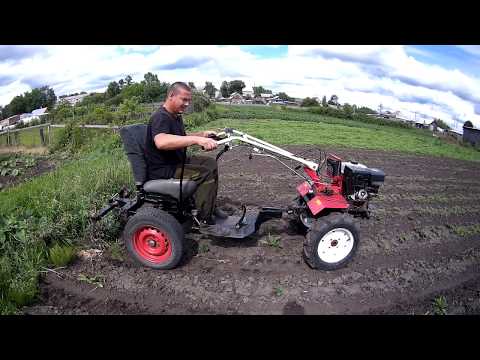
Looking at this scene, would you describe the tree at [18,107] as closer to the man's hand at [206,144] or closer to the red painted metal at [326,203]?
the man's hand at [206,144]

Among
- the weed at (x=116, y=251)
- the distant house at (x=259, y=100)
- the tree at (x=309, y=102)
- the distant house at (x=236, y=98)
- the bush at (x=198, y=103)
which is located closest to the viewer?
the weed at (x=116, y=251)

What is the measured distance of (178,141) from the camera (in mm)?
3342

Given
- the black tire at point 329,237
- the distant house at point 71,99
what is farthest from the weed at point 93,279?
the distant house at point 71,99

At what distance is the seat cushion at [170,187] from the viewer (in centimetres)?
360

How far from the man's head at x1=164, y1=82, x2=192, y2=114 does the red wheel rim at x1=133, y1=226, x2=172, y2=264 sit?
4.37 ft

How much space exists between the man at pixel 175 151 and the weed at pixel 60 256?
4.12ft

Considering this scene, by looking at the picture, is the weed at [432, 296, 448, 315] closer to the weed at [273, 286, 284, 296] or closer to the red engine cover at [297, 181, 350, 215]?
the red engine cover at [297, 181, 350, 215]

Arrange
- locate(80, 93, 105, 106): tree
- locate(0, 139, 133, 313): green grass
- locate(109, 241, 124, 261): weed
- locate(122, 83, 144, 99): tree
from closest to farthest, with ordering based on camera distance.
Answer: locate(0, 139, 133, 313): green grass < locate(109, 241, 124, 261): weed < locate(122, 83, 144, 99): tree < locate(80, 93, 105, 106): tree

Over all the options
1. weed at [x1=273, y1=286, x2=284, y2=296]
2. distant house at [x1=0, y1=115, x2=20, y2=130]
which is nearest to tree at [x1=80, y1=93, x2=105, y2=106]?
distant house at [x1=0, y1=115, x2=20, y2=130]

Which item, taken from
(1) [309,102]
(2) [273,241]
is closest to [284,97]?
(1) [309,102]

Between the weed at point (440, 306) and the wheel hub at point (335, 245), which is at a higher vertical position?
the wheel hub at point (335, 245)

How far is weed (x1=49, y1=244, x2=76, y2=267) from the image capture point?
372cm
